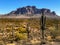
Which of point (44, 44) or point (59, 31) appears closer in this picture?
point (44, 44)

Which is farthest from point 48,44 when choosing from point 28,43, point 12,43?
point 12,43

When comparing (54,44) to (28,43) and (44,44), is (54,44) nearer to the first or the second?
(44,44)

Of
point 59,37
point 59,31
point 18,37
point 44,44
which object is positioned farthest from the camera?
point 59,31

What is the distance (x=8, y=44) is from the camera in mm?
19828

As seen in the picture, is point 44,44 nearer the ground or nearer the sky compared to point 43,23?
nearer the ground

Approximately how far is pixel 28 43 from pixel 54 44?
2.90 metres

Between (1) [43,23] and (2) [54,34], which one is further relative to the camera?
(2) [54,34]

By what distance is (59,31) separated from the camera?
2766 cm

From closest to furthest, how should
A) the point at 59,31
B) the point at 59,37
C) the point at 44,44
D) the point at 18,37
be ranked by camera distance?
1. the point at 44,44
2. the point at 18,37
3. the point at 59,37
4. the point at 59,31

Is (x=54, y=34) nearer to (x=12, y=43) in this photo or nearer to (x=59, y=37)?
(x=59, y=37)

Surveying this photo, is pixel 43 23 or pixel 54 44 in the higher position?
pixel 43 23

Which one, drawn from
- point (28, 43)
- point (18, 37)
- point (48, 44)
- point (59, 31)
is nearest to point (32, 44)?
point (28, 43)

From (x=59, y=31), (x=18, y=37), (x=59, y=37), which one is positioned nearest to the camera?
(x=18, y=37)

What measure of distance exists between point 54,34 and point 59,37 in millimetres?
1172
